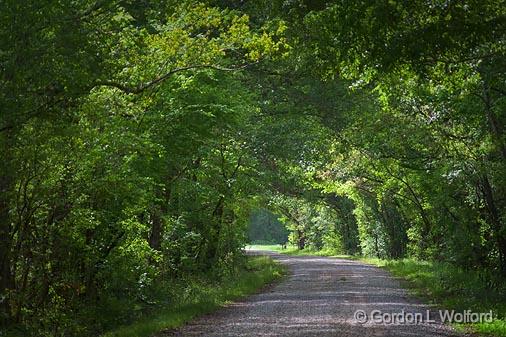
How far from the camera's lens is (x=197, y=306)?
1538 cm

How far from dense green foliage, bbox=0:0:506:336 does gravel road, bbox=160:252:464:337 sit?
2.65 m

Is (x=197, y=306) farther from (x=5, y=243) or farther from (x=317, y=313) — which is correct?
(x=5, y=243)

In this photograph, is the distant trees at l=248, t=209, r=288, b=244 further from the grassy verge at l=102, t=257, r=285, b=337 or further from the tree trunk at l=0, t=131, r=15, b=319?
the tree trunk at l=0, t=131, r=15, b=319

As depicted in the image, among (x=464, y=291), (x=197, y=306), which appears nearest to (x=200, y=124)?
(x=197, y=306)

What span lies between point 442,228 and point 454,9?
1461 centimetres

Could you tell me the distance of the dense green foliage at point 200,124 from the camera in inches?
342

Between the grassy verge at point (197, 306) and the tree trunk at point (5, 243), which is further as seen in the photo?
the grassy verge at point (197, 306)

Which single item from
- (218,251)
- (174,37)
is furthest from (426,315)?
(218,251)

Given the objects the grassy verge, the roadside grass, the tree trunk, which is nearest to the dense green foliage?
the tree trunk

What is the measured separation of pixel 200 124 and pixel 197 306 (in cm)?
542

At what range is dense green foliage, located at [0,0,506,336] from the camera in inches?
342

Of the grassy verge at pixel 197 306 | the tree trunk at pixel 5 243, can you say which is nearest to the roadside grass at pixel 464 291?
the grassy verge at pixel 197 306

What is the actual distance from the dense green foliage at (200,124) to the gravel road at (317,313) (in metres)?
2.65

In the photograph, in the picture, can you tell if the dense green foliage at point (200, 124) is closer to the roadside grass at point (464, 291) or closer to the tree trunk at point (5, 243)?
the tree trunk at point (5, 243)
